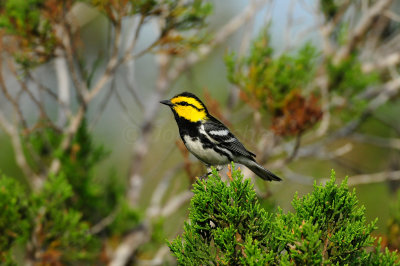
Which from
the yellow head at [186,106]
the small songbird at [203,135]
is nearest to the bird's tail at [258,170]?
the small songbird at [203,135]

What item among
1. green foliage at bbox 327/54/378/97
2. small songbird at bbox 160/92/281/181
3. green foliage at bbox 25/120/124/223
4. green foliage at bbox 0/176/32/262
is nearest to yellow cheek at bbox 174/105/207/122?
small songbird at bbox 160/92/281/181

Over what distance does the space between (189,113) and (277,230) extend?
226 centimetres

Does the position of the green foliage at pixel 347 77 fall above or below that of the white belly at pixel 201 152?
above

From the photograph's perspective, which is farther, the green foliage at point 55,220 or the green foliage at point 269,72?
the green foliage at point 269,72

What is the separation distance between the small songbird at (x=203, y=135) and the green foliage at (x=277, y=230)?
1702 mm

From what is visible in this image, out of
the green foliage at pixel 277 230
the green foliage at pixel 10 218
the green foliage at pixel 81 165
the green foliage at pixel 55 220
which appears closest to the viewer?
the green foliage at pixel 277 230

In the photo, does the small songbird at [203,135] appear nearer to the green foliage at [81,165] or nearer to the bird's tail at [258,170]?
the bird's tail at [258,170]

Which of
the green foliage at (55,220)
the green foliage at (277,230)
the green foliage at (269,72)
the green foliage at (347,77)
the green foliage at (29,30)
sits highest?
the green foliage at (347,77)

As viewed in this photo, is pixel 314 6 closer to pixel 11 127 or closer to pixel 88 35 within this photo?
pixel 11 127

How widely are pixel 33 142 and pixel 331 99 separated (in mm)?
4000

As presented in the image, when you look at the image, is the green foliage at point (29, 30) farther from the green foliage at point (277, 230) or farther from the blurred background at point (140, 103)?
the green foliage at point (277, 230)

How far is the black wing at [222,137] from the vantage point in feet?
14.6

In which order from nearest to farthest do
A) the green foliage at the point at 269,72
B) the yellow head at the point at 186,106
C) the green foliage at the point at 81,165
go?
the yellow head at the point at 186,106, the green foliage at the point at 269,72, the green foliage at the point at 81,165

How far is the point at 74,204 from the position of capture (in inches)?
207
